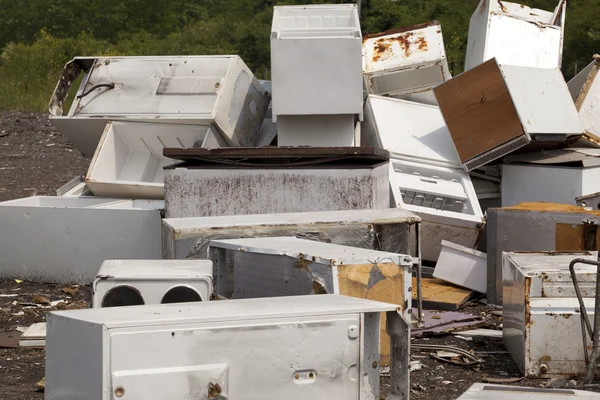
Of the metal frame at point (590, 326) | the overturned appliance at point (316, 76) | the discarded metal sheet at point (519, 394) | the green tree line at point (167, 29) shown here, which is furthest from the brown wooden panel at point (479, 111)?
the green tree line at point (167, 29)

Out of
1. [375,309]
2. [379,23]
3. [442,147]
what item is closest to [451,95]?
[442,147]

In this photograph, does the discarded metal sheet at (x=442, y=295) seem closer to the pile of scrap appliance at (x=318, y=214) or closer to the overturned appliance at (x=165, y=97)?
the pile of scrap appliance at (x=318, y=214)

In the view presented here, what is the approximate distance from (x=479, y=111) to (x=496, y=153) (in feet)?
1.19

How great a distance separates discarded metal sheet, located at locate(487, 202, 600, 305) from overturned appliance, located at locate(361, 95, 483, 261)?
58 centimetres

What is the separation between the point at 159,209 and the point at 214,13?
1032 inches

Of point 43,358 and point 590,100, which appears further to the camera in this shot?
point 590,100

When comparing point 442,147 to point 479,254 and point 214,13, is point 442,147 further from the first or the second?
point 214,13

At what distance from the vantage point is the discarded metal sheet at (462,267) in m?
6.64

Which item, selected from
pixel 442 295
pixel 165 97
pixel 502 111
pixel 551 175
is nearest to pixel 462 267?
pixel 442 295

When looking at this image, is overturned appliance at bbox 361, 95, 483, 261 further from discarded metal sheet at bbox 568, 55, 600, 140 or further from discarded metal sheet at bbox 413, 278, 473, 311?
discarded metal sheet at bbox 568, 55, 600, 140

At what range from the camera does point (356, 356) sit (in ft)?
11.1

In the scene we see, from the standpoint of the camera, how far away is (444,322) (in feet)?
19.1

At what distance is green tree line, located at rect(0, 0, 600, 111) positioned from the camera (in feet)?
69.4

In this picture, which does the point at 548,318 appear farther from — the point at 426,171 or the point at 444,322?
the point at 426,171
